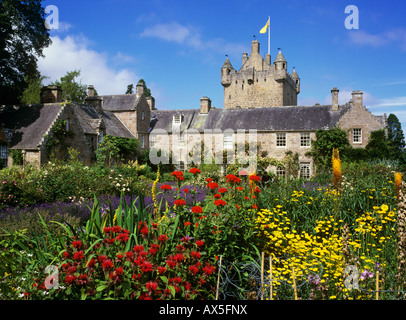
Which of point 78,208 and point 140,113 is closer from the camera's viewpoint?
point 78,208

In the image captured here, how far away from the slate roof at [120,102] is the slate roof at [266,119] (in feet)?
13.4

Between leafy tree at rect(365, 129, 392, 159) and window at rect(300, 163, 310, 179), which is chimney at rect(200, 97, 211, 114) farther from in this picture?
leafy tree at rect(365, 129, 392, 159)

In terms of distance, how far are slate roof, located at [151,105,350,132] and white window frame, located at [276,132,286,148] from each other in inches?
20.2

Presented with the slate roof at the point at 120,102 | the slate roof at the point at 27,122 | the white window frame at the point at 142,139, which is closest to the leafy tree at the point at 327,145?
the white window frame at the point at 142,139

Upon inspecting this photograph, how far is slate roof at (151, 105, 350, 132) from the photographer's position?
31.2m

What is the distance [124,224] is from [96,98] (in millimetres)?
30735

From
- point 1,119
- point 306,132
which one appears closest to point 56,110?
point 1,119

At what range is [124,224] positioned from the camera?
4469mm

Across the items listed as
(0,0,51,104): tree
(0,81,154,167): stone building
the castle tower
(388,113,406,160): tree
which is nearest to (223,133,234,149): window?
(0,81,154,167): stone building

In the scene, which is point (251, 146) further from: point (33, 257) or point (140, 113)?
point (33, 257)

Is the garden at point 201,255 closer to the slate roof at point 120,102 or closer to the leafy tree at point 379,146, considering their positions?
the leafy tree at point 379,146

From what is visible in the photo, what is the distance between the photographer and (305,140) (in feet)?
102

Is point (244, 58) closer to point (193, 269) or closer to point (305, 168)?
point (305, 168)

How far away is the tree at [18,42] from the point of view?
24.7 m
